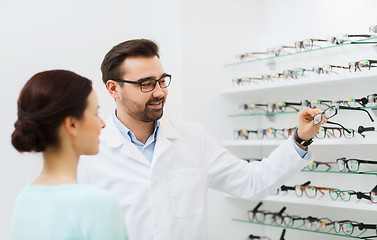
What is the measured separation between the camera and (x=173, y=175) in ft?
7.25

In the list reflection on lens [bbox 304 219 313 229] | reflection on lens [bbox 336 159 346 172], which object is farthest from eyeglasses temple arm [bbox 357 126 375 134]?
reflection on lens [bbox 304 219 313 229]

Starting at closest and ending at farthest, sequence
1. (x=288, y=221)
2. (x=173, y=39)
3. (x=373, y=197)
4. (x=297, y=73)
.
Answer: (x=373, y=197) → (x=297, y=73) → (x=288, y=221) → (x=173, y=39)

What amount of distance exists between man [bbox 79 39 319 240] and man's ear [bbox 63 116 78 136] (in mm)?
841

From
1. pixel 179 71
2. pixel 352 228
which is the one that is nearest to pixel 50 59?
pixel 179 71

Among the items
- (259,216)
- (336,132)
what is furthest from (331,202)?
(259,216)

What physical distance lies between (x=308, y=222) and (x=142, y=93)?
1263 millimetres

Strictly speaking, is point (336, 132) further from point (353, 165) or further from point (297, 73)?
point (297, 73)

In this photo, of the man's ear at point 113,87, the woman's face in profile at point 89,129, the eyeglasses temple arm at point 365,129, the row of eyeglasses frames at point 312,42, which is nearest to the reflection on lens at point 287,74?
the row of eyeglasses frames at point 312,42

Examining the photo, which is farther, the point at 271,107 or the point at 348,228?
the point at 271,107

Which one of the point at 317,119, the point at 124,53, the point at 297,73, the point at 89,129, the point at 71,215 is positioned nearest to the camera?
the point at 71,215

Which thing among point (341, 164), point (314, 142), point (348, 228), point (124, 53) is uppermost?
point (124, 53)

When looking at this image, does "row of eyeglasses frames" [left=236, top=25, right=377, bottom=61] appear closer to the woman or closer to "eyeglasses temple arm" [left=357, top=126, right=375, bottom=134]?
"eyeglasses temple arm" [left=357, top=126, right=375, bottom=134]

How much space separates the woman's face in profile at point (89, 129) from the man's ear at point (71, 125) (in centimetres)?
1

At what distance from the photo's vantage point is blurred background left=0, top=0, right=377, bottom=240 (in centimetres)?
253
